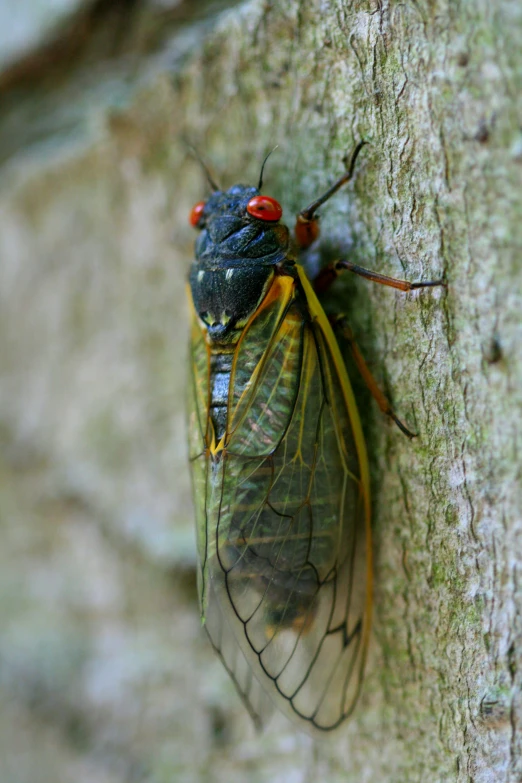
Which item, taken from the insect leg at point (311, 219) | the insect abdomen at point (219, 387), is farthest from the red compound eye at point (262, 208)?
the insect abdomen at point (219, 387)

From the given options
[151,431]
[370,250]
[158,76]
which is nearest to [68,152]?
[158,76]

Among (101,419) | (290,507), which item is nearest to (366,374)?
(290,507)

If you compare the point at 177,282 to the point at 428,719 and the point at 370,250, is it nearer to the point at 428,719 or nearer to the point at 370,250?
the point at 370,250

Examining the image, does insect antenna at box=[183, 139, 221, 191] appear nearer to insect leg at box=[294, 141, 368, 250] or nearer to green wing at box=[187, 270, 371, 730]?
insect leg at box=[294, 141, 368, 250]

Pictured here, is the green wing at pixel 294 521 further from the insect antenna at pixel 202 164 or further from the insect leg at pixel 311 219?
the insect antenna at pixel 202 164

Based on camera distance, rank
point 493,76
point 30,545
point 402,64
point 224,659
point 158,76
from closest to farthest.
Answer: point 493,76 < point 402,64 < point 224,659 < point 158,76 < point 30,545

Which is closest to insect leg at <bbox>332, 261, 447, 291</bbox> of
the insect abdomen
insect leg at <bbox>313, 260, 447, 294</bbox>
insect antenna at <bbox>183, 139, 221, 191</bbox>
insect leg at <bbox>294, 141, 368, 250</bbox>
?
insect leg at <bbox>313, 260, 447, 294</bbox>
